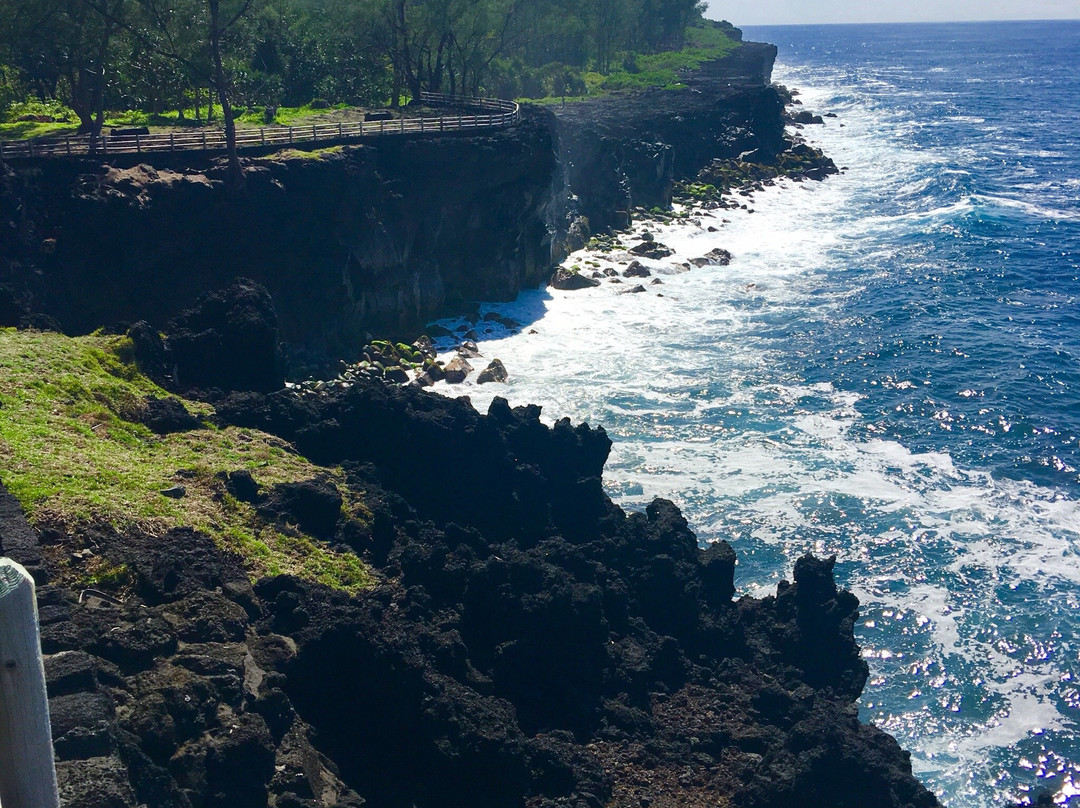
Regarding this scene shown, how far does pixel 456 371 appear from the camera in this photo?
45.8 m

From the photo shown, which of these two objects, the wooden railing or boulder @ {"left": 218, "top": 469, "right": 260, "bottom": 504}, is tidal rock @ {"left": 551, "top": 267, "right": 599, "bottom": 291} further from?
boulder @ {"left": 218, "top": 469, "right": 260, "bottom": 504}

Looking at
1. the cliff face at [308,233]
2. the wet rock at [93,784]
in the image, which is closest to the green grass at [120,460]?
the wet rock at [93,784]

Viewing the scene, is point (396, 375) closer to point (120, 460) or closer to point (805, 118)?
point (120, 460)

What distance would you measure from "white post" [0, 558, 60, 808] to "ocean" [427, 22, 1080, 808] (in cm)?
2259

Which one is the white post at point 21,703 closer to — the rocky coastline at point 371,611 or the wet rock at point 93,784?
the wet rock at point 93,784

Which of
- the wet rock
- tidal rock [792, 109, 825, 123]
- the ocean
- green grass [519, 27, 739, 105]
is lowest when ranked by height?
the ocean

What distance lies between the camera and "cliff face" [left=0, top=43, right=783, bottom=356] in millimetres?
39875

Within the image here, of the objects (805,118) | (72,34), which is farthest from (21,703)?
(805,118)

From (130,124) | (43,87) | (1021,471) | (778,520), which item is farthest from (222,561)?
(43,87)

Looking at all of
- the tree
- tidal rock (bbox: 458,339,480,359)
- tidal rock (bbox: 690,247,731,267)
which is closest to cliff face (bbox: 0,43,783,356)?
tidal rock (bbox: 458,339,480,359)

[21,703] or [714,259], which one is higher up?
[21,703]

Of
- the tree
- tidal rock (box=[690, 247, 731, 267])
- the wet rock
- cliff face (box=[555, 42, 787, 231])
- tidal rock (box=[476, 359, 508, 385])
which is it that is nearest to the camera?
the wet rock

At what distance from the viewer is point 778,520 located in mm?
35094

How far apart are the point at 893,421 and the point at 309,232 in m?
27.3
